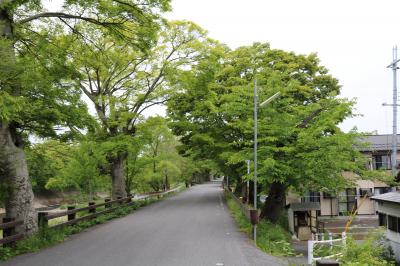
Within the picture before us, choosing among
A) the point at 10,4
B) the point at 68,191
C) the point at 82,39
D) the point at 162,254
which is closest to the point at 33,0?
the point at 10,4

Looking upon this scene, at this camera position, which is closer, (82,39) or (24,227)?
(24,227)

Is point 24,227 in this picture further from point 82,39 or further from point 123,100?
point 123,100

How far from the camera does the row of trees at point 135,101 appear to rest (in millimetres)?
11773

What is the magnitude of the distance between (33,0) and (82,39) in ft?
7.72

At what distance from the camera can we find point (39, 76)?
11562mm

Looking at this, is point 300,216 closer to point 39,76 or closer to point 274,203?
point 274,203

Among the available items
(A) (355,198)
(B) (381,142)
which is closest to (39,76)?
(A) (355,198)

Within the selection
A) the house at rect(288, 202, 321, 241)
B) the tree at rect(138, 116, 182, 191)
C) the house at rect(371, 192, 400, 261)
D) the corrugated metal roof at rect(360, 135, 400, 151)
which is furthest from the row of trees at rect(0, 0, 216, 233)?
the corrugated metal roof at rect(360, 135, 400, 151)

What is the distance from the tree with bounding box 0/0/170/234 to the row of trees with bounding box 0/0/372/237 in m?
0.04

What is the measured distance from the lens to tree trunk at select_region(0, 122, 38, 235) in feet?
38.1

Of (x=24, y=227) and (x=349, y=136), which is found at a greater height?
(x=349, y=136)

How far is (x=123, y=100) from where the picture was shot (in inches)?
1001

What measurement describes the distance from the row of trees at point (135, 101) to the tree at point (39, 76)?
0.13 feet

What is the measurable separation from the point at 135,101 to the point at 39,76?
47.6 ft
